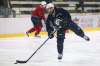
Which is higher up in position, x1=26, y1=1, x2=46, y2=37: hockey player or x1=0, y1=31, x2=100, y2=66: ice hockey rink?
x1=0, y1=31, x2=100, y2=66: ice hockey rink

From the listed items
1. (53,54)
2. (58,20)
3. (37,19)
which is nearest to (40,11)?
(37,19)

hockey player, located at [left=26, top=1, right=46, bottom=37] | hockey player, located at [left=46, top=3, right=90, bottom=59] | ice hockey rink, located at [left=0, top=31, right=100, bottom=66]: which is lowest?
hockey player, located at [left=26, top=1, right=46, bottom=37]

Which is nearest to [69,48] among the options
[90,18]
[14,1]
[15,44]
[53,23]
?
[15,44]

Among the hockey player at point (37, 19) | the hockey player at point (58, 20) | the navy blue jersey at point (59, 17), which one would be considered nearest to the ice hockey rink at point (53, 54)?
the hockey player at point (58, 20)

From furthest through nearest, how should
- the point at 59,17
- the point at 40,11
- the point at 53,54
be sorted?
the point at 40,11, the point at 53,54, the point at 59,17

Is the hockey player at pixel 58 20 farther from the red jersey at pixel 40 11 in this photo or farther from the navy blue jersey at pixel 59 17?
the red jersey at pixel 40 11

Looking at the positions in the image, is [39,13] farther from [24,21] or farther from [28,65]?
[28,65]

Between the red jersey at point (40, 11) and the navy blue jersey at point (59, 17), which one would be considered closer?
the navy blue jersey at point (59, 17)

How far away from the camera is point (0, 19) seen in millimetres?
11148

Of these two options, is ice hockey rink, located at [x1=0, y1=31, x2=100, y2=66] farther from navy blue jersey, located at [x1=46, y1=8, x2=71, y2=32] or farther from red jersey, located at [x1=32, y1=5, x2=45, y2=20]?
red jersey, located at [x1=32, y1=5, x2=45, y2=20]

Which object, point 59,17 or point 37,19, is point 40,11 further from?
point 59,17

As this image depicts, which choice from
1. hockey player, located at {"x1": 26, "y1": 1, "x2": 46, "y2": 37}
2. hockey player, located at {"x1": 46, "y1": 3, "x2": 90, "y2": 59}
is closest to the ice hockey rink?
hockey player, located at {"x1": 46, "y1": 3, "x2": 90, "y2": 59}

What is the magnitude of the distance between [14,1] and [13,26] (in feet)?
13.4

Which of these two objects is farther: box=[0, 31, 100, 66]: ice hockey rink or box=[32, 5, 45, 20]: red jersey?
box=[32, 5, 45, 20]: red jersey
